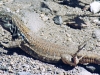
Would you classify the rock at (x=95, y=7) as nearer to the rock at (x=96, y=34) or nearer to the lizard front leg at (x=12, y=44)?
the rock at (x=96, y=34)

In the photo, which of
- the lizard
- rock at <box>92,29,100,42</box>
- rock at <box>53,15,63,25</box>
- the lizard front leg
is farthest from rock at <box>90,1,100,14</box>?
Answer: the lizard front leg

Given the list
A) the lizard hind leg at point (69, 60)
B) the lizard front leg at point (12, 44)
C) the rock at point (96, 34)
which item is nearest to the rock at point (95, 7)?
the rock at point (96, 34)

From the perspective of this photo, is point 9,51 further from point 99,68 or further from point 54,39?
point 99,68

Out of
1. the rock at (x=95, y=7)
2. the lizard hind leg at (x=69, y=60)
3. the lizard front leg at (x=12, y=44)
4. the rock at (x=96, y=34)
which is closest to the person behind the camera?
the lizard hind leg at (x=69, y=60)

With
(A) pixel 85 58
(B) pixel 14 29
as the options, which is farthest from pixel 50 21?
(A) pixel 85 58

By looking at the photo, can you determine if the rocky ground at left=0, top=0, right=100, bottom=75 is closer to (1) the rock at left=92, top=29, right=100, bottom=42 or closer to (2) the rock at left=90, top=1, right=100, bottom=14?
(1) the rock at left=92, top=29, right=100, bottom=42

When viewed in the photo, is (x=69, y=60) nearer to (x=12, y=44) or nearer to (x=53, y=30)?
(x=53, y=30)
